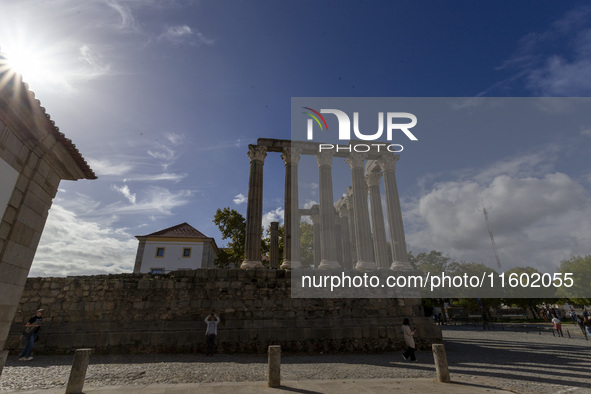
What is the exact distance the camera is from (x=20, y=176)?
504 centimetres

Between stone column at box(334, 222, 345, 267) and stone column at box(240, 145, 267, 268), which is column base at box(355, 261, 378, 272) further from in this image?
stone column at box(334, 222, 345, 267)

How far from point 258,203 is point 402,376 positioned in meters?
11.3

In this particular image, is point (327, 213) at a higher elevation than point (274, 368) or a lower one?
higher

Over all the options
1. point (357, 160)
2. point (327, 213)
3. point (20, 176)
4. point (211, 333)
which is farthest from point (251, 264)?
point (20, 176)

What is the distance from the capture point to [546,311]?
109 ft

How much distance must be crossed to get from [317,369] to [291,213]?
32.2 ft

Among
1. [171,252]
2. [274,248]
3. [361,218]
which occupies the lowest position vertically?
[274,248]

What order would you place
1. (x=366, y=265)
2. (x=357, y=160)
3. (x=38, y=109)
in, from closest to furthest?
(x=38, y=109) < (x=366, y=265) < (x=357, y=160)

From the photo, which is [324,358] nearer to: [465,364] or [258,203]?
[465,364]

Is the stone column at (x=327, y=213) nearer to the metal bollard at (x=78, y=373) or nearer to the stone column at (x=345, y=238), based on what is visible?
the stone column at (x=345, y=238)

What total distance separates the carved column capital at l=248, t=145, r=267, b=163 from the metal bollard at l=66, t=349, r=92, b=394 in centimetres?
1315

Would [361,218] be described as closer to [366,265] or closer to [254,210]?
[366,265]

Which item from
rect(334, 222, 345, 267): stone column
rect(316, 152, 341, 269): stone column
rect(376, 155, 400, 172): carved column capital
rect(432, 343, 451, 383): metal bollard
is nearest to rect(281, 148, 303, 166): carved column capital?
rect(316, 152, 341, 269): stone column

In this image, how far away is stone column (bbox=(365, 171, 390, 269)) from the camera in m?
19.3
